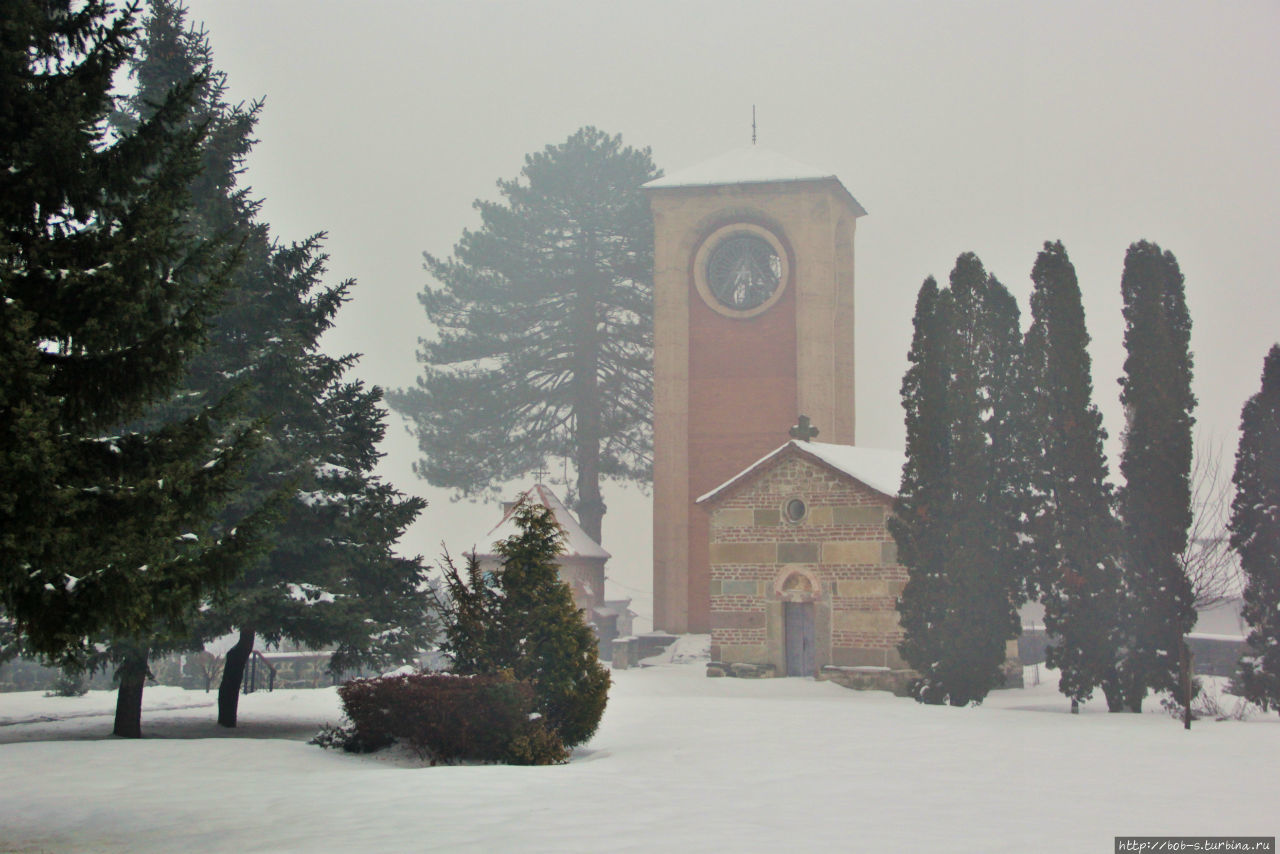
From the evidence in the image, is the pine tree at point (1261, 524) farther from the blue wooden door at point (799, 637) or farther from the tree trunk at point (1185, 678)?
the blue wooden door at point (799, 637)

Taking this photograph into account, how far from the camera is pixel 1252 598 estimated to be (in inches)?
819

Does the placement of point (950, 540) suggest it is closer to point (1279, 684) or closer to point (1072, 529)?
point (1072, 529)

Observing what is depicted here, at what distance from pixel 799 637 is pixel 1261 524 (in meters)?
10.4

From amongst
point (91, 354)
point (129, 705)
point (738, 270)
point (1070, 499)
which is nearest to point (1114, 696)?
point (1070, 499)

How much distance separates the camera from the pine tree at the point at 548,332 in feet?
155

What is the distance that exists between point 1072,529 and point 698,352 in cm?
2097

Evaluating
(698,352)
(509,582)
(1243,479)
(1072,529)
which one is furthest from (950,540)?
(698,352)

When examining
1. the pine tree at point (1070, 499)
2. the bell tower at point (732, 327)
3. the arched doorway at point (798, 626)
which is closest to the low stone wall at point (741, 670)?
the arched doorway at point (798, 626)

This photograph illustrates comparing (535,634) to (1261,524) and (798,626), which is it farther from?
(798,626)

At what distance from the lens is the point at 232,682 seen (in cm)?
1820

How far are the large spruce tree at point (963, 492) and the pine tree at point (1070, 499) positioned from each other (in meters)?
0.63

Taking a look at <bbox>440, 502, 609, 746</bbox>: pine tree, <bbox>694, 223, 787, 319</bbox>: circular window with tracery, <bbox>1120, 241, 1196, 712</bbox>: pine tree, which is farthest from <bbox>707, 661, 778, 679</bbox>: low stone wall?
<bbox>694, 223, 787, 319</bbox>: circular window with tracery

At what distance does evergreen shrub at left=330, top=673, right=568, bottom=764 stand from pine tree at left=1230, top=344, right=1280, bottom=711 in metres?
12.7

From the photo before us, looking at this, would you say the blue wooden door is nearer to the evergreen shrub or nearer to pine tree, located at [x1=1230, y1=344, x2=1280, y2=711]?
pine tree, located at [x1=1230, y1=344, x2=1280, y2=711]
